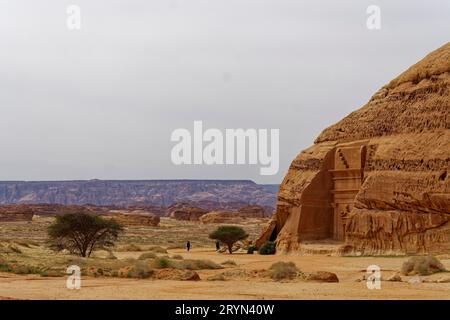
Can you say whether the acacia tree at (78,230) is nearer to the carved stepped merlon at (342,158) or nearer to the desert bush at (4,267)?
the desert bush at (4,267)

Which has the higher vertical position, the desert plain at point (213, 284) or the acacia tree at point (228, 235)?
the acacia tree at point (228, 235)

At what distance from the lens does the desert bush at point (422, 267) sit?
81.6ft

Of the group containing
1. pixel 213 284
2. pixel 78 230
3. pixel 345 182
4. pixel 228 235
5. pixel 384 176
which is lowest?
pixel 213 284

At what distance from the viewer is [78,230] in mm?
38719

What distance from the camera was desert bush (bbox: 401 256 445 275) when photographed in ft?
81.6

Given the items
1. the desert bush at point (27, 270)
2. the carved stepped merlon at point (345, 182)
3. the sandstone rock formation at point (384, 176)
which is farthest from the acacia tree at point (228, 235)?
the desert bush at point (27, 270)

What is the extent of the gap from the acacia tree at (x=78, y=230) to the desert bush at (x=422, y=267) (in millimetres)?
A: 19780

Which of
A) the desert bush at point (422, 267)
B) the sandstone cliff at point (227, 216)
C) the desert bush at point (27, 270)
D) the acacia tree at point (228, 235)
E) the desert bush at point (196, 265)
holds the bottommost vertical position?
the desert bush at point (196, 265)

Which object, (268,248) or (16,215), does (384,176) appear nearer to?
(268,248)

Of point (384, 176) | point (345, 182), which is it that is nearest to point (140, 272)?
point (384, 176)

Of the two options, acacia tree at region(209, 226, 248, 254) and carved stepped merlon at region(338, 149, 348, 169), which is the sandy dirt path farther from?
acacia tree at region(209, 226, 248, 254)

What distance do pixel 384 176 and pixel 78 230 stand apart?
57.7 feet
